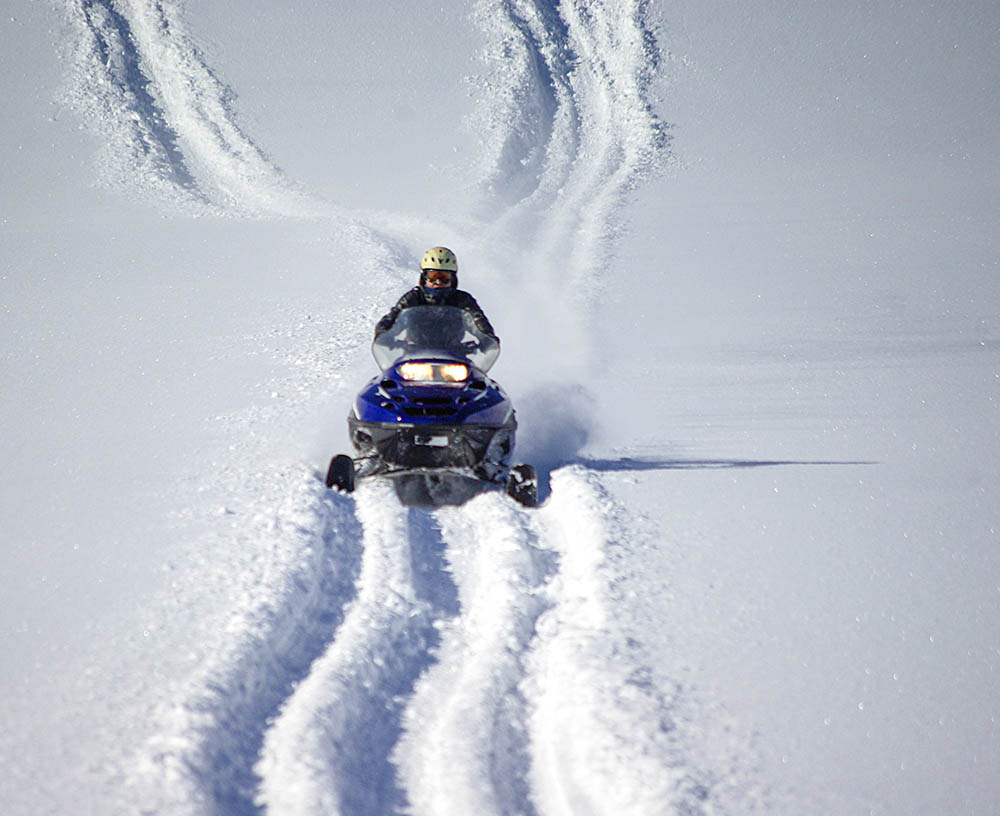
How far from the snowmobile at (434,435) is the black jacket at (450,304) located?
0.68 meters

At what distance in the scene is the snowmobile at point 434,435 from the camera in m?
5.53

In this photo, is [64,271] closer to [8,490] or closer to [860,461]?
[8,490]

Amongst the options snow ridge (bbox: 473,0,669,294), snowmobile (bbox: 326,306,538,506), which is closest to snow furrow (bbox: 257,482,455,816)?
snowmobile (bbox: 326,306,538,506)

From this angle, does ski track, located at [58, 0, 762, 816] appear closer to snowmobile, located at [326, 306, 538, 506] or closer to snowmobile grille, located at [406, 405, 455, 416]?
snowmobile, located at [326, 306, 538, 506]

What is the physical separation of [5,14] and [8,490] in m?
31.2

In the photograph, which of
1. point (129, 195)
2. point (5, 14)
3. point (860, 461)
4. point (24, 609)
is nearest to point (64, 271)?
point (129, 195)

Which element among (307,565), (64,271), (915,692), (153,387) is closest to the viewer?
(915,692)

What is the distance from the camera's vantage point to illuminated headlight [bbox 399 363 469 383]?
228 inches

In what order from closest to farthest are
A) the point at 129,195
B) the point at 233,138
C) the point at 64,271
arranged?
1. the point at 64,271
2. the point at 129,195
3. the point at 233,138

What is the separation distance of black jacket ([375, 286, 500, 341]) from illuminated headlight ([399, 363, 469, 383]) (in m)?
0.88

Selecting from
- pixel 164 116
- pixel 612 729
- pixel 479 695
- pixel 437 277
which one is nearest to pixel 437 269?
pixel 437 277

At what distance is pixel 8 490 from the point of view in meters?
5.36

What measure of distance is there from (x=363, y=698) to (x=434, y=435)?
244cm

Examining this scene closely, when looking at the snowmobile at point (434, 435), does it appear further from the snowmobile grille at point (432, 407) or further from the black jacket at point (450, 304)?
the black jacket at point (450, 304)
